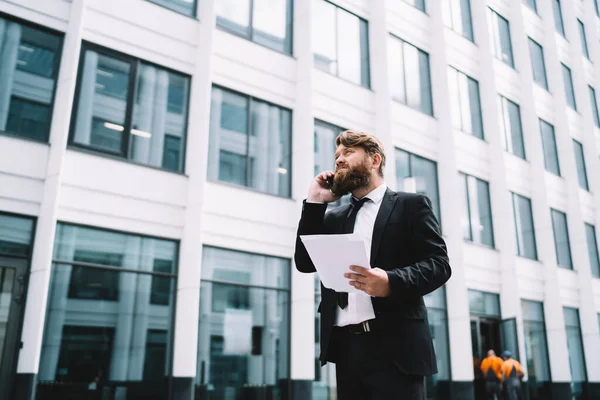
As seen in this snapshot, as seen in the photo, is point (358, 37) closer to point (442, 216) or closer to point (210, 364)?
point (442, 216)

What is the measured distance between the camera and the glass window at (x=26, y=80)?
10047 mm

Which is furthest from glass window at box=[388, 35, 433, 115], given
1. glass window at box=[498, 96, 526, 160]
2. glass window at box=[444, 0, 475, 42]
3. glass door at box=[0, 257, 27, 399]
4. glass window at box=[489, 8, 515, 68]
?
glass door at box=[0, 257, 27, 399]

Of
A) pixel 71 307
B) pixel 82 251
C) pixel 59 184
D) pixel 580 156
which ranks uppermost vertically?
pixel 580 156

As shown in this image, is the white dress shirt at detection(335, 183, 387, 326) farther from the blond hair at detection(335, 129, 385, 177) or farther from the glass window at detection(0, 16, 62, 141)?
the glass window at detection(0, 16, 62, 141)

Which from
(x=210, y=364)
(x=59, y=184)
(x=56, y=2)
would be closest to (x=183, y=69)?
(x=56, y=2)

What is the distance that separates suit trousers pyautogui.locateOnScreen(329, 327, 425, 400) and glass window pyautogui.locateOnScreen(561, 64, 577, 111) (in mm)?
26559

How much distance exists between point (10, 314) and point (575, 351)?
19.7 meters

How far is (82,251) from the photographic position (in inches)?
402

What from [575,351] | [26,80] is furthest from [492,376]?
[26,80]

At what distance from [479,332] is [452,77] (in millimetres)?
8690

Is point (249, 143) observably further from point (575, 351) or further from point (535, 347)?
point (575, 351)

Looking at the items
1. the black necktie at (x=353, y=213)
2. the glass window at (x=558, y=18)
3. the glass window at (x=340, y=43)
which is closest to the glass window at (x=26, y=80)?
the glass window at (x=340, y=43)

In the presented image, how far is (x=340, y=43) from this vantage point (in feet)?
52.7

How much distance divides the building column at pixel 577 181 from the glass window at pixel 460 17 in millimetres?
6782
